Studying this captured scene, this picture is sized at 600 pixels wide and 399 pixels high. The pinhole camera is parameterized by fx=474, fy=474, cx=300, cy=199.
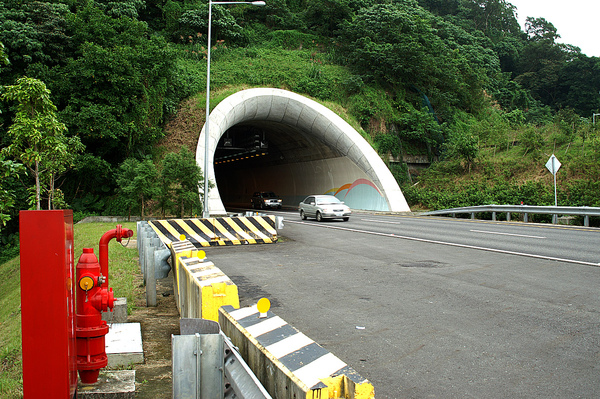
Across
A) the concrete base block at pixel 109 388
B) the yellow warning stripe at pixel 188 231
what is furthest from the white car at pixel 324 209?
the concrete base block at pixel 109 388

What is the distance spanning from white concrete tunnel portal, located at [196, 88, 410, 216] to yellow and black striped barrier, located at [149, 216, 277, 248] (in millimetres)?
12113

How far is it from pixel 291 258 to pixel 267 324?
343 inches

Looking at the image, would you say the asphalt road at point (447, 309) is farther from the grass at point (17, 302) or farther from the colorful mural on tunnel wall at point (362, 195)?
the colorful mural on tunnel wall at point (362, 195)

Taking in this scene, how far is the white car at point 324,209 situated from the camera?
2419 centimetres

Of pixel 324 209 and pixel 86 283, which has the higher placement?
pixel 86 283

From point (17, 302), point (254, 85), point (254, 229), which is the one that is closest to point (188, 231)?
point (254, 229)

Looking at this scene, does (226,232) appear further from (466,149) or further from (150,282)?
(466,149)

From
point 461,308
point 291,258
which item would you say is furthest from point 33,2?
point 461,308

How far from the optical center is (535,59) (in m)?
68.3

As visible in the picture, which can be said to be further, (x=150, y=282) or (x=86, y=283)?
(x=150, y=282)

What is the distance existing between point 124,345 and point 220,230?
9.94 metres

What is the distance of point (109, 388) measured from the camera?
3797 mm

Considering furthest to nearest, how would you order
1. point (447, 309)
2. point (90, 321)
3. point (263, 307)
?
1. point (447, 309)
2. point (90, 321)
3. point (263, 307)

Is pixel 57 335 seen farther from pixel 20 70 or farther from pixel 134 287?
pixel 20 70
